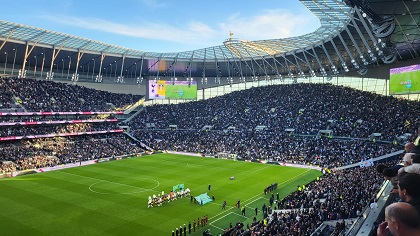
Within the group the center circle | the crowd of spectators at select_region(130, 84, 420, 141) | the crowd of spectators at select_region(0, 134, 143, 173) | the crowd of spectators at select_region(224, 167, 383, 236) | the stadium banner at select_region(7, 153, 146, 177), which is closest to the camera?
the crowd of spectators at select_region(224, 167, 383, 236)

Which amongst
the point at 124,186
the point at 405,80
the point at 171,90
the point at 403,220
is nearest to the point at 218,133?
the point at 171,90

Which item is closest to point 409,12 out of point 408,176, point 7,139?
point 408,176

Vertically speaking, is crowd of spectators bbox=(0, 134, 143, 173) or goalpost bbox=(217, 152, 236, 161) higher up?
goalpost bbox=(217, 152, 236, 161)

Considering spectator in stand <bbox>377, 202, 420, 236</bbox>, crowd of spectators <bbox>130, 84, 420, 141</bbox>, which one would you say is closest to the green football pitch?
crowd of spectators <bbox>130, 84, 420, 141</bbox>

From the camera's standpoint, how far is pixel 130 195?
33.1 metres

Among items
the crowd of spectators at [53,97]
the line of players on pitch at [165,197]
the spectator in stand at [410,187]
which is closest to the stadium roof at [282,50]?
the crowd of spectators at [53,97]

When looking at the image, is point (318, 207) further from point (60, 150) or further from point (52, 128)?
point (52, 128)

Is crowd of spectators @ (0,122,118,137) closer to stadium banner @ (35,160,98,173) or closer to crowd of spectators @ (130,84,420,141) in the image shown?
crowd of spectators @ (130,84,420,141)

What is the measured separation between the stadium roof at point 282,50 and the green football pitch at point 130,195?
20.5 metres

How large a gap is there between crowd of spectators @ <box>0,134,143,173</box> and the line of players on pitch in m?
27.6

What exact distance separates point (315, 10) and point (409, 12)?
10879 millimetres

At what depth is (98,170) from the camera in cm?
4722

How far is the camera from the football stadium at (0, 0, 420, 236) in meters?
24.7

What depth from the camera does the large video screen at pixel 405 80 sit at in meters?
41.1
